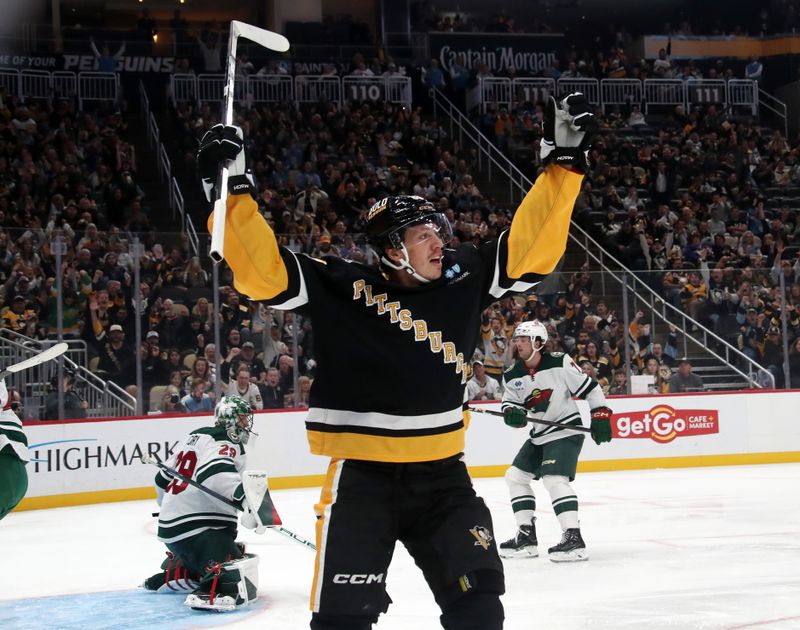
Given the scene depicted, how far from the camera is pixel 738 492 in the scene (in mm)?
9531

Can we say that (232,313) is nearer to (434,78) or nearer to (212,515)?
(212,515)

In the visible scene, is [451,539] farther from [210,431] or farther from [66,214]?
[66,214]

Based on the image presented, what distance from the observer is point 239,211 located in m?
2.62

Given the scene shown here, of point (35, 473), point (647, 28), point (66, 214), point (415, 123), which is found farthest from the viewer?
point (647, 28)

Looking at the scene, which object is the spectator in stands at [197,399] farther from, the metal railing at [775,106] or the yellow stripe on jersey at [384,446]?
the metal railing at [775,106]

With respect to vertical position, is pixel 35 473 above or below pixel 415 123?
below

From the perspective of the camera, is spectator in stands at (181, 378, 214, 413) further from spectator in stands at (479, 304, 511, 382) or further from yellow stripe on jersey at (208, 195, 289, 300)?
yellow stripe on jersey at (208, 195, 289, 300)

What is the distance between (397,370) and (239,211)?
1.78ft

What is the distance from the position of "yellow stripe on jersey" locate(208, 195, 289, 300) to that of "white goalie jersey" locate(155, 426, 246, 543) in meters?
2.61

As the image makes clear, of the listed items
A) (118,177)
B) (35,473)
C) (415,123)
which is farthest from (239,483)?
(415,123)

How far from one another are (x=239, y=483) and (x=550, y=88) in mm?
15332

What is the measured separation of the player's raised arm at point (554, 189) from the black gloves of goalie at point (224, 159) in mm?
687

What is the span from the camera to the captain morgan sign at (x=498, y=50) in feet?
67.3

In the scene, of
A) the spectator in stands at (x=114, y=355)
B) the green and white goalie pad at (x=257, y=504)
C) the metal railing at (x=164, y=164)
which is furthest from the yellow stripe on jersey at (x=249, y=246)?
the metal railing at (x=164, y=164)
